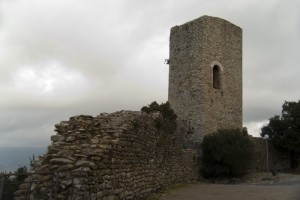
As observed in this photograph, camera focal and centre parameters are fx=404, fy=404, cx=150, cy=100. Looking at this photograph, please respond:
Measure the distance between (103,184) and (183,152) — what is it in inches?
421

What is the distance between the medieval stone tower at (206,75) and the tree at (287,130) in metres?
3.97

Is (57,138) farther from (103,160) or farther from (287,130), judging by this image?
(287,130)

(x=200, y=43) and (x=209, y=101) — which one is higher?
(x=200, y=43)

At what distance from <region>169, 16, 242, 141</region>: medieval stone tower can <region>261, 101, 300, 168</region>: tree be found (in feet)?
13.0

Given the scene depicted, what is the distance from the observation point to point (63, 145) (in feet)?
33.1

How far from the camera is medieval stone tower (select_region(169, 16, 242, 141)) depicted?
25938 millimetres

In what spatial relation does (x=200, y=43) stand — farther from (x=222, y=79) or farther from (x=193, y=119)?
(x=193, y=119)

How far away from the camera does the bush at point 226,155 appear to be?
22.4 m

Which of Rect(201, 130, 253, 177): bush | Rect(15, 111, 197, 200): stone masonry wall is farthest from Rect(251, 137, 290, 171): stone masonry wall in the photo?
Rect(15, 111, 197, 200): stone masonry wall

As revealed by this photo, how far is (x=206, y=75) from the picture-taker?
2627 cm

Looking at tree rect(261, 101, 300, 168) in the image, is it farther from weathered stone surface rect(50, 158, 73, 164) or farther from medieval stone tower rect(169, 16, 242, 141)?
weathered stone surface rect(50, 158, 73, 164)

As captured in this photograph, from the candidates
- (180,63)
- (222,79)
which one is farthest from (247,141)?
(180,63)

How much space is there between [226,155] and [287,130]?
907 cm

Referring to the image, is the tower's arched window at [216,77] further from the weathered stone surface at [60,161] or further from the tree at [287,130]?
the weathered stone surface at [60,161]
